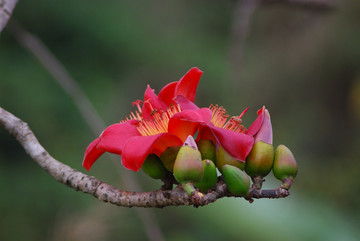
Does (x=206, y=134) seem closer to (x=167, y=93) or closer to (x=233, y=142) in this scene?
(x=233, y=142)

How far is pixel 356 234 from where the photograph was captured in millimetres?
2342

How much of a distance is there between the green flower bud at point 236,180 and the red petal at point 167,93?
0.28 meters

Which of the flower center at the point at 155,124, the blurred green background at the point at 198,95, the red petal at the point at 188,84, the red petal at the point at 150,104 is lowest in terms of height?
the blurred green background at the point at 198,95

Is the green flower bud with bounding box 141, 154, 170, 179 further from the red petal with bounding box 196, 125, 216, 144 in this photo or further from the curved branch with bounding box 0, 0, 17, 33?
the curved branch with bounding box 0, 0, 17, 33

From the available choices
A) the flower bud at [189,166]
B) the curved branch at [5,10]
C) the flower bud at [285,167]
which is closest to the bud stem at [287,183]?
the flower bud at [285,167]

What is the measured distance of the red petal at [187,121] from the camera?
85 centimetres

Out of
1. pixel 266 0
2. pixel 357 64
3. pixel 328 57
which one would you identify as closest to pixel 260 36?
pixel 328 57

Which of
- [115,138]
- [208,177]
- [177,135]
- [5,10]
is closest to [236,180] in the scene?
[208,177]

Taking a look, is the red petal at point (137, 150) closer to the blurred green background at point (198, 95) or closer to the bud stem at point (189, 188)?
the bud stem at point (189, 188)

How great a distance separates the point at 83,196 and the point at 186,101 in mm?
3082

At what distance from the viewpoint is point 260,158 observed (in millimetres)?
931

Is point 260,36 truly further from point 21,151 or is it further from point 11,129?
point 11,129

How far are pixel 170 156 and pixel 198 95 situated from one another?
522cm

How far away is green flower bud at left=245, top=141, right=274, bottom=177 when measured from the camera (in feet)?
3.05
